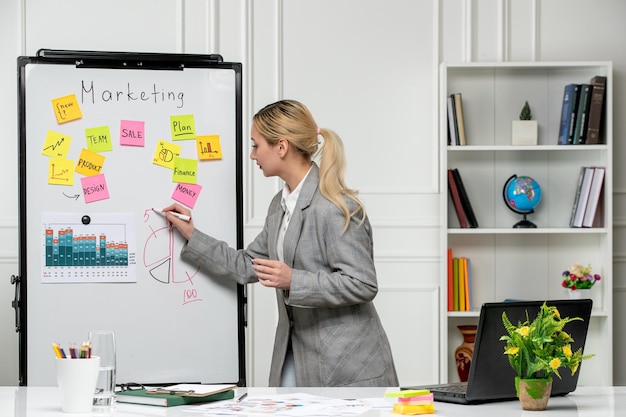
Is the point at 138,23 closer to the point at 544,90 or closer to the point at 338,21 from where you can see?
the point at 338,21

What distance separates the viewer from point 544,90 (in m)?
4.47

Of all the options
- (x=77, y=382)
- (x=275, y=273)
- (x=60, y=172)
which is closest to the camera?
(x=77, y=382)

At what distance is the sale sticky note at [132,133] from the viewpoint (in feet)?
10.3

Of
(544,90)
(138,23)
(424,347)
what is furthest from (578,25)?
(138,23)

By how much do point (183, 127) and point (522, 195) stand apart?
6.19ft

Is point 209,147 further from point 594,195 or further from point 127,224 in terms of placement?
point 594,195

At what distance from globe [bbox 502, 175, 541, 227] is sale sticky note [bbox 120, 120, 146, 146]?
1980 millimetres

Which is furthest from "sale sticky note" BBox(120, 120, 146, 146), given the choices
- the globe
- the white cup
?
the globe

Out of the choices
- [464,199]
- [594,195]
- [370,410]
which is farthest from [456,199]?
[370,410]

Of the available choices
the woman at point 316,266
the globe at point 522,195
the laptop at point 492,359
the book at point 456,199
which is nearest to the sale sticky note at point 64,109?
the woman at point 316,266

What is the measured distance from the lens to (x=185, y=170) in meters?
3.16

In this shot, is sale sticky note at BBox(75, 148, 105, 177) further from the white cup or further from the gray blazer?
the white cup

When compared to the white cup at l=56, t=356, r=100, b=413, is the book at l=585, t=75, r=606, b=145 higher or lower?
higher

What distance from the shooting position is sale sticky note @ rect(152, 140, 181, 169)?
3160 mm
